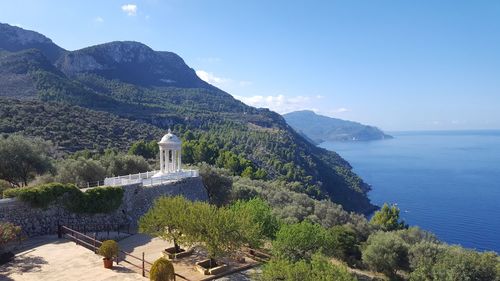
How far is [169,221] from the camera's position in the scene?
58.6ft

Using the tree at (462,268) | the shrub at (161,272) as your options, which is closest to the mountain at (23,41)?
the shrub at (161,272)

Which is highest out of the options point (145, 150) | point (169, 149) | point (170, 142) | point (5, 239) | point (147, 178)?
point (170, 142)

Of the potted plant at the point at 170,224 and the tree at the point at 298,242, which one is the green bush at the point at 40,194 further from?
the tree at the point at 298,242

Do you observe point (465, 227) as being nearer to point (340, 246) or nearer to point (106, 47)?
point (340, 246)

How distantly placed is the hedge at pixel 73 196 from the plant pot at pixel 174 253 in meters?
6.24

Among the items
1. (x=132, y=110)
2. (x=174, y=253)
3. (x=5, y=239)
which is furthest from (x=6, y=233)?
(x=132, y=110)

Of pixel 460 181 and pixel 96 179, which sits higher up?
pixel 96 179

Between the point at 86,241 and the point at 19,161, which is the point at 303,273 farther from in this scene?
the point at 19,161

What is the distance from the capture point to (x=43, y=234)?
67.2ft

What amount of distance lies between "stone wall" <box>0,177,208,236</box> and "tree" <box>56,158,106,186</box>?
589 cm

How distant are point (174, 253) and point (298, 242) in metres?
5.94

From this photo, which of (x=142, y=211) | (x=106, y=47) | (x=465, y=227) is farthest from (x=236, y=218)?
Result: (x=106, y=47)

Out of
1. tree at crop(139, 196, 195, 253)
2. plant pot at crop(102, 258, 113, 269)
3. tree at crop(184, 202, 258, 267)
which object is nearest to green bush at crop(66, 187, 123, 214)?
tree at crop(139, 196, 195, 253)

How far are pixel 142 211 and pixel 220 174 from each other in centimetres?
1018
